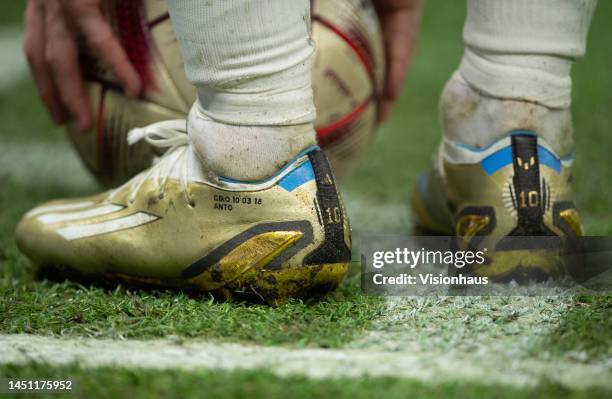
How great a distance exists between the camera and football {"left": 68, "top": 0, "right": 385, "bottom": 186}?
1719 mm

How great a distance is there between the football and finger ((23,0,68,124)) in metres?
0.09

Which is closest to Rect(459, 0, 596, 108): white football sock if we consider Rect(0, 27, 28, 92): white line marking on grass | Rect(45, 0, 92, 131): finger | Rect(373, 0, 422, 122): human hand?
Rect(373, 0, 422, 122): human hand

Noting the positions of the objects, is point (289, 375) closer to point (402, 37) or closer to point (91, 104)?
point (91, 104)

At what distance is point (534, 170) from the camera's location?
142 centimetres

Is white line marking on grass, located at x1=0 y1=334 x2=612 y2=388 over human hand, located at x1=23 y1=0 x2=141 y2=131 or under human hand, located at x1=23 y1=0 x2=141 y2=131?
under

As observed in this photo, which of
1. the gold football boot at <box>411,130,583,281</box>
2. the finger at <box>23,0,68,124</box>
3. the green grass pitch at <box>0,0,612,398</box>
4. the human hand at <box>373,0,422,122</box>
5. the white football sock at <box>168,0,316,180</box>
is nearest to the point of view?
the green grass pitch at <box>0,0,612,398</box>

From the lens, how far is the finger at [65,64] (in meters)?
1.80

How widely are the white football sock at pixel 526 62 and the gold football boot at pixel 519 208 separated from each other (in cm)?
3

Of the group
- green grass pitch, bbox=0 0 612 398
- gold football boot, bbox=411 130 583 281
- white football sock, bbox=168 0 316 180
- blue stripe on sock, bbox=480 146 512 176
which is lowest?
green grass pitch, bbox=0 0 612 398

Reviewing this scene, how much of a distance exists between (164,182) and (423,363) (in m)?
0.58

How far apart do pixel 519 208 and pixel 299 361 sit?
535 millimetres

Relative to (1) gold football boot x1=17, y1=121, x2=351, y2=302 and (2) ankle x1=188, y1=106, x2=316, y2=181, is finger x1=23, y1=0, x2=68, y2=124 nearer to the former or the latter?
(1) gold football boot x1=17, y1=121, x2=351, y2=302

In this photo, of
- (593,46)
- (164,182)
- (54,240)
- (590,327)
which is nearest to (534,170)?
(590,327)

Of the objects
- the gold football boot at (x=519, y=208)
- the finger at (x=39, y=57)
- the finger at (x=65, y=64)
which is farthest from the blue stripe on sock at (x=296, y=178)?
the finger at (x=39, y=57)
